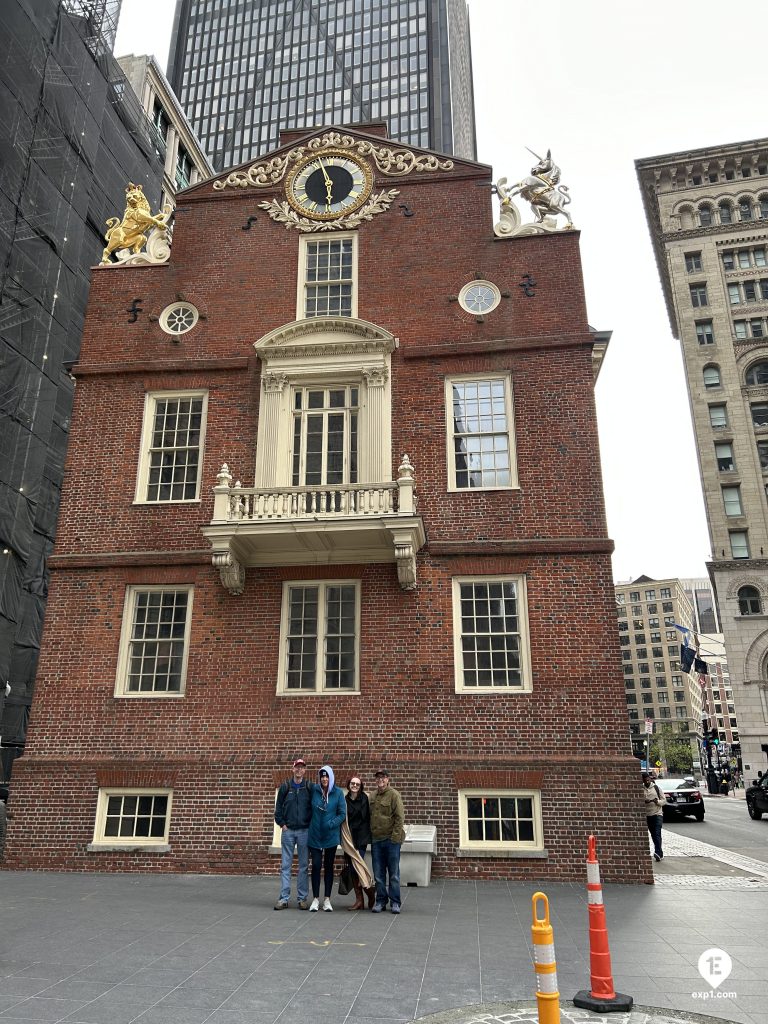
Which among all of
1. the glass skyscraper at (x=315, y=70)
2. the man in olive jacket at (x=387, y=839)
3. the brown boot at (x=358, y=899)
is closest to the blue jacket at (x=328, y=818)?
the man in olive jacket at (x=387, y=839)

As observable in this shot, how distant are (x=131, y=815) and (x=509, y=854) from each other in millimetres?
6920

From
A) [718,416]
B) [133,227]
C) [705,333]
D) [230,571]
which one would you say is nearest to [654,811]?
[230,571]

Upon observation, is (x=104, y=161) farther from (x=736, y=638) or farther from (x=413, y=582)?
(x=736, y=638)

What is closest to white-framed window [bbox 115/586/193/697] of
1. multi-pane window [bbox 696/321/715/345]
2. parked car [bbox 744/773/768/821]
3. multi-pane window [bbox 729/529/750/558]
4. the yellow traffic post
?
the yellow traffic post

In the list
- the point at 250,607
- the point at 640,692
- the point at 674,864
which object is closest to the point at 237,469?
the point at 250,607

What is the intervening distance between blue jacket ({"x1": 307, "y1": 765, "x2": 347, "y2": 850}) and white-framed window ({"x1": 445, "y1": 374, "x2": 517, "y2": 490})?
6.95 meters

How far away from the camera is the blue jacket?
9766 millimetres

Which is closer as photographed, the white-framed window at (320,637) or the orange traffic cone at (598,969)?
the orange traffic cone at (598,969)

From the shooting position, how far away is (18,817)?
1374 centimetres

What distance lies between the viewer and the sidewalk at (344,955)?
5.89 metres

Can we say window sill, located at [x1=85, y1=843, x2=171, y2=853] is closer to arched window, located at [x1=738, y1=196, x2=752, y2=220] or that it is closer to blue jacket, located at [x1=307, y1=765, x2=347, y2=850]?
blue jacket, located at [x1=307, y1=765, x2=347, y2=850]

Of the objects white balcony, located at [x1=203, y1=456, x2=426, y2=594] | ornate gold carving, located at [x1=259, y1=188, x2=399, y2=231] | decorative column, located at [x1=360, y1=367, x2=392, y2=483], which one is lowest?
white balcony, located at [x1=203, y1=456, x2=426, y2=594]

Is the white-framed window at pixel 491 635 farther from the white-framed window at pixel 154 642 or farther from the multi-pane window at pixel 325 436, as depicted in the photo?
the white-framed window at pixel 154 642

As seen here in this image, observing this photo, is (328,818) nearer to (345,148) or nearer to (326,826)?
(326,826)
